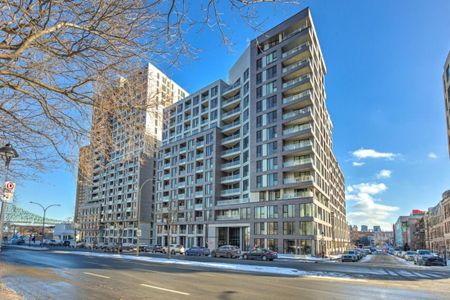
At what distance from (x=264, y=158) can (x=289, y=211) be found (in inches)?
419

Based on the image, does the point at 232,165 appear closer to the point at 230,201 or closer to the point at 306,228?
the point at 230,201

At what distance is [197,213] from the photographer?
8362cm

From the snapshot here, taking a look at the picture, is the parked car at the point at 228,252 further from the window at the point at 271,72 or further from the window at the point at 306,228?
the window at the point at 271,72

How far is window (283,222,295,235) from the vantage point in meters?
59.3

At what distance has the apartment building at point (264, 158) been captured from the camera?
60.2m

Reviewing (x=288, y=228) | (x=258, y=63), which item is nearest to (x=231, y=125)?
(x=258, y=63)

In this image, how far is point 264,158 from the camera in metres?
65.4

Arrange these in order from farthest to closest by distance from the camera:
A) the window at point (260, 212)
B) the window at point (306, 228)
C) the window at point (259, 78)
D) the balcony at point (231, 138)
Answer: the balcony at point (231, 138) < the window at point (259, 78) < the window at point (260, 212) < the window at point (306, 228)

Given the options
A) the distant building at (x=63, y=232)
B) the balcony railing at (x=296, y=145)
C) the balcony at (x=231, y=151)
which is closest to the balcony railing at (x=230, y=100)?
the balcony at (x=231, y=151)

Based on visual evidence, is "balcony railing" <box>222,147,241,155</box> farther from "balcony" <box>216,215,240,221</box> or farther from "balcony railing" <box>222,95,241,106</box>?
"balcony" <box>216,215,240,221</box>

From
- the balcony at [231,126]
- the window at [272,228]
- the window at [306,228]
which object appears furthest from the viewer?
the balcony at [231,126]

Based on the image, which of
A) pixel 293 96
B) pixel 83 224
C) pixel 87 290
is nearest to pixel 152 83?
pixel 87 290

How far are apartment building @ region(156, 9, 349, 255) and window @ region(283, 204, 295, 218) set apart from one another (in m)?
0.08

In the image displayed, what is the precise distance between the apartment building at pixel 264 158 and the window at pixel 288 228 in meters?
0.16
